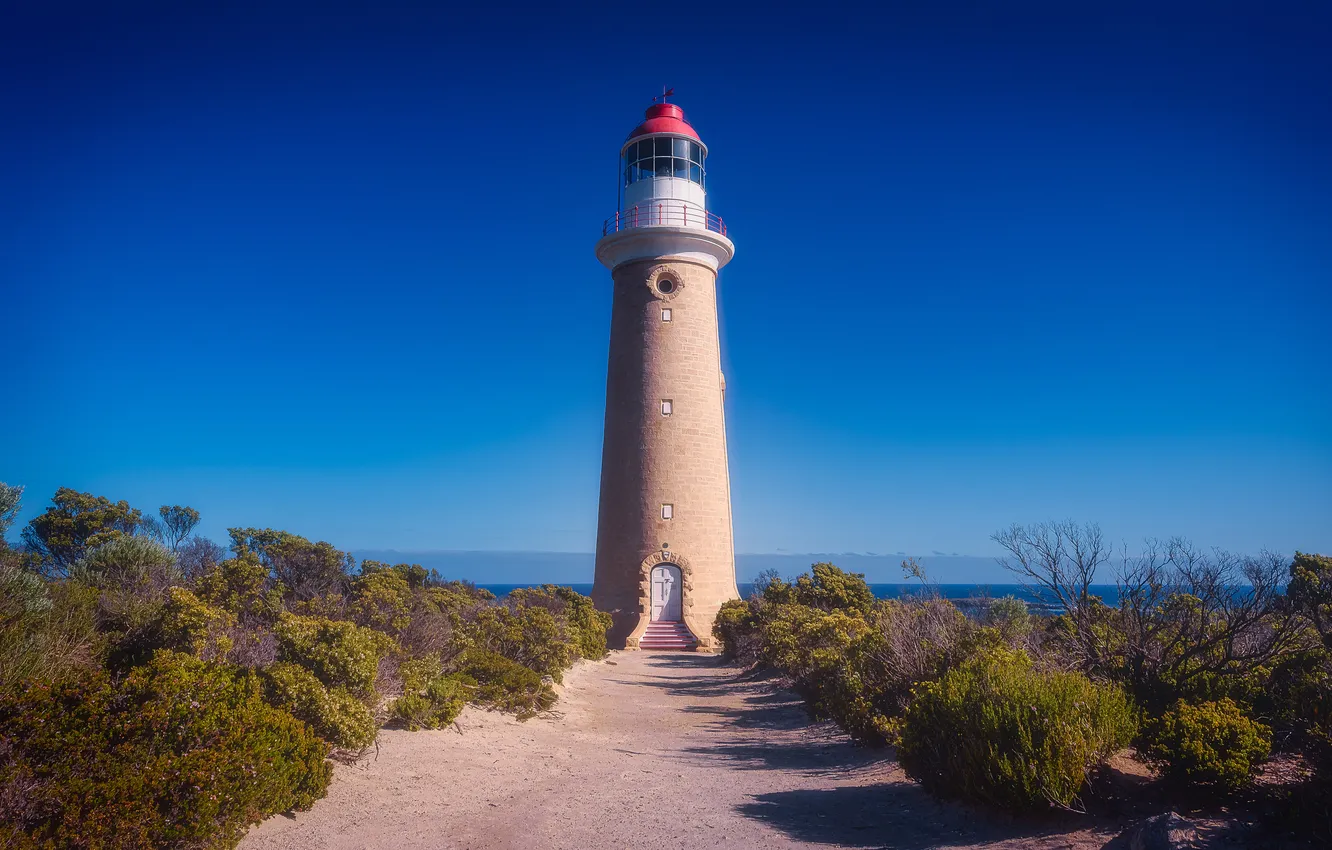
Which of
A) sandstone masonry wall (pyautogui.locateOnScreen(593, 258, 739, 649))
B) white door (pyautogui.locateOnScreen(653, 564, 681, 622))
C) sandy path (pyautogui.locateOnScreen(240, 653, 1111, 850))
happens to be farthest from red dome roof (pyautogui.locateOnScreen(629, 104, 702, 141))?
sandy path (pyautogui.locateOnScreen(240, 653, 1111, 850))

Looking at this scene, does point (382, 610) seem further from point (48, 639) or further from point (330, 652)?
point (48, 639)

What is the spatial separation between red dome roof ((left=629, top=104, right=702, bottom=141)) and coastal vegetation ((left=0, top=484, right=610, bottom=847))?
14.0m

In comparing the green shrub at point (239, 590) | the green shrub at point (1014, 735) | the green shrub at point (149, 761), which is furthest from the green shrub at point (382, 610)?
the green shrub at point (1014, 735)

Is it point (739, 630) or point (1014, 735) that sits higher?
point (1014, 735)

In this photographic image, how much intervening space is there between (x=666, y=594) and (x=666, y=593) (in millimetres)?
27

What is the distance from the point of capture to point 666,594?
2069cm

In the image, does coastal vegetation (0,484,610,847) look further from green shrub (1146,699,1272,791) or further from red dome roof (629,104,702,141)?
red dome roof (629,104,702,141)

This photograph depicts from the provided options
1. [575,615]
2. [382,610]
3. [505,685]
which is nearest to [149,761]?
[505,685]

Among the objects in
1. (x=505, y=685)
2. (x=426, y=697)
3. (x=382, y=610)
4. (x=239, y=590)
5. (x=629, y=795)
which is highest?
(x=239, y=590)

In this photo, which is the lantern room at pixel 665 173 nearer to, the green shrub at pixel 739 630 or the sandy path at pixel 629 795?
the green shrub at pixel 739 630

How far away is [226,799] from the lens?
4793 mm

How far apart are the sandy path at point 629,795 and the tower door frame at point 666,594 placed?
9.49 m

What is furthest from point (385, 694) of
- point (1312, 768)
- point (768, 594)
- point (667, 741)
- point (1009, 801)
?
point (768, 594)

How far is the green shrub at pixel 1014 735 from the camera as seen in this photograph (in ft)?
17.9
